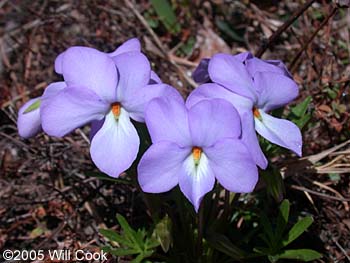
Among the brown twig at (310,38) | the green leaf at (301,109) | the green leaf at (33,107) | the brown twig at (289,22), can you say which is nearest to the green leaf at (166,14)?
the brown twig at (310,38)

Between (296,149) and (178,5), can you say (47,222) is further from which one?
(178,5)

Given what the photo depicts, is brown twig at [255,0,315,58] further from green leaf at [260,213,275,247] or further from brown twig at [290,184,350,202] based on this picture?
green leaf at [260,213,275,247]

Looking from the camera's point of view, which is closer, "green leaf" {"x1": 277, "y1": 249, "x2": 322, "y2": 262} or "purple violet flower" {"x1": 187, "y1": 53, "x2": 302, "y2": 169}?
"purple violet flower" {"x1": 187, "y1": 53, "x2": 302, "y2": 169}

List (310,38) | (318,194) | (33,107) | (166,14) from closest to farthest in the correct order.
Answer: (33,107) < (318,194) < (310,38) < (166,14)

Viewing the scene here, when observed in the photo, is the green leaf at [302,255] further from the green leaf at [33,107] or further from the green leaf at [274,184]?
the green leaf at [33,107]

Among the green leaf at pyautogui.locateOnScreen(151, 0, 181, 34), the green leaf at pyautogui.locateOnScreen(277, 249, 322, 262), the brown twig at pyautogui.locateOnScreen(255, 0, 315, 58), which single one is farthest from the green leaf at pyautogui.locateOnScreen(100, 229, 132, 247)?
the green leaf at pyautogui.locateOnScreen(151, 0, 181, 34)

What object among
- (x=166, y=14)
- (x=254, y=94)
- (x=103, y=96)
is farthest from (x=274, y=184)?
(x=166, y=14)

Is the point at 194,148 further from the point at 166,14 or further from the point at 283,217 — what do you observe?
the point at 166,14
